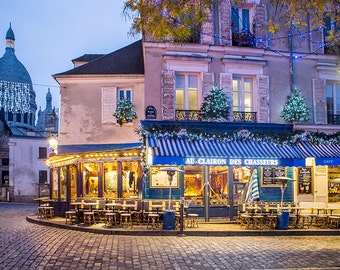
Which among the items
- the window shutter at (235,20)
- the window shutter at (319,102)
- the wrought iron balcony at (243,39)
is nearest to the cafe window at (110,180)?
the wrought iron balcony at (243,39)

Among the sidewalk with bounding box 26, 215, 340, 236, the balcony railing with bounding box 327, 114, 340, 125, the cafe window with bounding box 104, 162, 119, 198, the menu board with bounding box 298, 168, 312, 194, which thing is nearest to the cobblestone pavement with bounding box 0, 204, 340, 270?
the sidewalk with bounding box 26, 215, 340, 236

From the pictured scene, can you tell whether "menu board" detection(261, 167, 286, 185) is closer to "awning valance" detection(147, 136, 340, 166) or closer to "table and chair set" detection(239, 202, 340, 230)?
"table and chair set" detection(239, 202, 340, 230)

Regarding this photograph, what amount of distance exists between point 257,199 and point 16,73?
6038 centimetres

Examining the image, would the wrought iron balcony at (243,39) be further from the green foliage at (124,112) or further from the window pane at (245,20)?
the green foliage at (124,112)

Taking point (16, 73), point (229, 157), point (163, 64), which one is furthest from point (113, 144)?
point (16, 73)

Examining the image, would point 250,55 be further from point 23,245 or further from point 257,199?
point 23,245

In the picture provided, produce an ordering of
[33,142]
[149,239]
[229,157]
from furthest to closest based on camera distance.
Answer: [33,142], [229,157], [149,239]

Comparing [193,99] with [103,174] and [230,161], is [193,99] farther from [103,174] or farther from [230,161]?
[103,174]

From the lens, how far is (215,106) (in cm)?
1433

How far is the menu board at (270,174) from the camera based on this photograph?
1506cm

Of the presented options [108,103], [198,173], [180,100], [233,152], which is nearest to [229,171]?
[198,173]

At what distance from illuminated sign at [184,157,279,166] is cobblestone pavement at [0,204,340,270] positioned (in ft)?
8.23

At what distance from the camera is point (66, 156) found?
16.1 metres

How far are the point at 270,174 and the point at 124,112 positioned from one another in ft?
20.1
